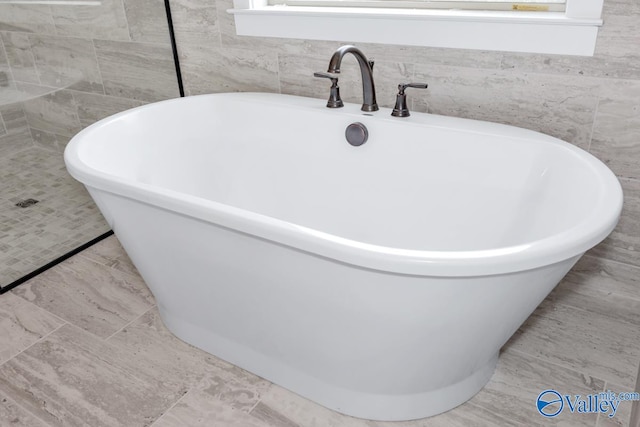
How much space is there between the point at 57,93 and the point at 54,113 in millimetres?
86

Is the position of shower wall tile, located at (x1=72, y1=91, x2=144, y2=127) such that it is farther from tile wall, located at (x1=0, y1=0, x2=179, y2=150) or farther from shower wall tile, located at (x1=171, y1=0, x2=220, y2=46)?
shower wall tile, located at (x1=171, y1=0, x2=220, y2=46)

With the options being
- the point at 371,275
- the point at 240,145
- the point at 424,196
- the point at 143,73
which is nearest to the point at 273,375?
the point at 371,275

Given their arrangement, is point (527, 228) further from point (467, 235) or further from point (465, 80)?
point (465, 80)

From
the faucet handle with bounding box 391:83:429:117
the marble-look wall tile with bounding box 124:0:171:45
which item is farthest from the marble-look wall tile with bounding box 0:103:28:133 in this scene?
the faucet handle with bounding box 391:83:429:117

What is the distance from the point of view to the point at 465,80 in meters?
1.72

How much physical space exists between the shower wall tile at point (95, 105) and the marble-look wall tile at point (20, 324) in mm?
821

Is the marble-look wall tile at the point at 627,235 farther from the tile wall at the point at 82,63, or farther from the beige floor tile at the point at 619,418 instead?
the tile wall at the point at 82,63

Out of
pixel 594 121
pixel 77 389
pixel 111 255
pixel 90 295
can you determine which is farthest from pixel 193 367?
pixel 594 121

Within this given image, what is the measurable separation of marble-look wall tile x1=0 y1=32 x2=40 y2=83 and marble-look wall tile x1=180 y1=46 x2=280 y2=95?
0.59 m

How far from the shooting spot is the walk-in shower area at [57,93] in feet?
6.88

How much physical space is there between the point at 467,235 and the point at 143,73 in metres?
1.57

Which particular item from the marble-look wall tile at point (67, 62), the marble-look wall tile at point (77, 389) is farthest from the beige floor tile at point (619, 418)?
the marble-look wall tile at point (67, 62)

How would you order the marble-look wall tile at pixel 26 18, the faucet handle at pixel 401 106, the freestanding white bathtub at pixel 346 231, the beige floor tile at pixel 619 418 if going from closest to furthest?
the freestanding white bathtub at pixel 346 231 < the beige floor tile at pixel 619 418 < the faucet handle at pixel 401 106 < the marble-look wall tile at pixel 26 18

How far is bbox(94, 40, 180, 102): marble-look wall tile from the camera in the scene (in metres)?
2.29
